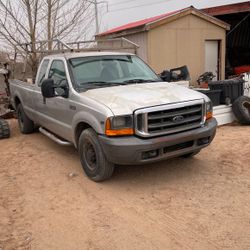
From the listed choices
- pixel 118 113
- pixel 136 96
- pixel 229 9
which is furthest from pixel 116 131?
pixel 229 9

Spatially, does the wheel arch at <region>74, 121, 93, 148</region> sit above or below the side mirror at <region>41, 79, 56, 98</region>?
below

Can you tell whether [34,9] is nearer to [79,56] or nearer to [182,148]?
[79,56]

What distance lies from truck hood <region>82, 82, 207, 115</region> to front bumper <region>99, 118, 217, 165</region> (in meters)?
0.40

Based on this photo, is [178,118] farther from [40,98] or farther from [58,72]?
[40,98]

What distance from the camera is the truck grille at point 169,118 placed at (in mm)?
4828

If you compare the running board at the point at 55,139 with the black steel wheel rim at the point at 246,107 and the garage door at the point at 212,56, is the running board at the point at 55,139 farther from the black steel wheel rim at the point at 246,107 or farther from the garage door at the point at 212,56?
the garage door at the point at 212,56

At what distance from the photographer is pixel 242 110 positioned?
877 cm

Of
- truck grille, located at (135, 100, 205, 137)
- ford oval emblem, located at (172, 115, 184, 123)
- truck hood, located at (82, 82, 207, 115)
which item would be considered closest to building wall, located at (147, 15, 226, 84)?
truck hood, located at (82, 82, 207, 115)

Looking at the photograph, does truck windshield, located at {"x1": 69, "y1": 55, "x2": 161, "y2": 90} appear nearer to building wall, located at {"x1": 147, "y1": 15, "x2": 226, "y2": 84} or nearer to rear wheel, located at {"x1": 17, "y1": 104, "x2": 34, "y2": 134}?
rear wheel, located at {"x1": 17, "y1": 104, "x2": 34, "y2": 134}

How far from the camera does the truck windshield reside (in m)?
5.91

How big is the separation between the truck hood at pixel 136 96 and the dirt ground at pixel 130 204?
3.93 feet

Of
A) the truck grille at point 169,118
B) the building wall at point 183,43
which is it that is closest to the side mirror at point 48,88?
the truck grille at point 169,118

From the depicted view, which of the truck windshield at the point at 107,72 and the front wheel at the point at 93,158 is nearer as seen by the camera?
the front wheel at the point at 93,158

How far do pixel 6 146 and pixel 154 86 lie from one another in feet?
12.5
